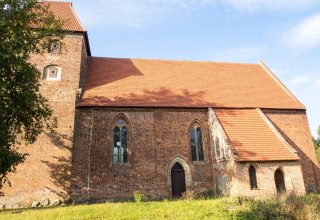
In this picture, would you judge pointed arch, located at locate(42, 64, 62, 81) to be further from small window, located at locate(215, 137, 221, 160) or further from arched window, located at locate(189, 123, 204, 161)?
small window, located at locate(215, 137, 221, 160)

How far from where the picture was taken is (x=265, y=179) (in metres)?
14.7

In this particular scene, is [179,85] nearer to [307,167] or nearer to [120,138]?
[120,138]

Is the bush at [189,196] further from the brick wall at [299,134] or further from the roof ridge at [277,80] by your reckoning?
the roof ridge at [277,80]

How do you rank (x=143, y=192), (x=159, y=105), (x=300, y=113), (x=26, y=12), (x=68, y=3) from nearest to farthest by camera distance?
(x=26, y=12)
(x=143, y=192)
(x=159, y=105)
(x=300, y=113)
(x=68, y=3)

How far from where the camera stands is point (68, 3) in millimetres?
20875

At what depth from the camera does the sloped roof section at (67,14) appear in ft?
61.1

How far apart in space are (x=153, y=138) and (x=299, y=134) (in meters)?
10.0

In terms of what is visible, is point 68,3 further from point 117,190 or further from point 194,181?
point 194,181

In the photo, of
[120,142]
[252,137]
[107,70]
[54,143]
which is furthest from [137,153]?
[107,70]

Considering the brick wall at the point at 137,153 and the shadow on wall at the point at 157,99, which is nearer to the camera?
the brick wall at the point at 137,153

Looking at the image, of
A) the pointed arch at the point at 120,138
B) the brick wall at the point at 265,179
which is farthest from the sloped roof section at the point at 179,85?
the brick wall at the point at 265,179

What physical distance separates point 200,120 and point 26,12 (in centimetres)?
1121

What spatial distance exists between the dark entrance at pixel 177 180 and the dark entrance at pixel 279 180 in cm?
509

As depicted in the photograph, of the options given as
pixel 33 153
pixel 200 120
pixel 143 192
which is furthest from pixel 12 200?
pixel 200 120
